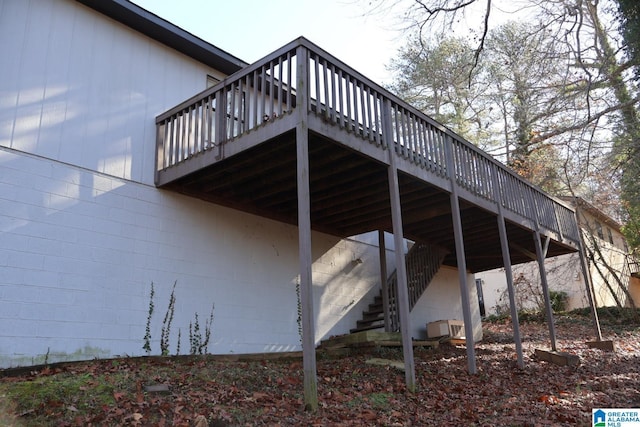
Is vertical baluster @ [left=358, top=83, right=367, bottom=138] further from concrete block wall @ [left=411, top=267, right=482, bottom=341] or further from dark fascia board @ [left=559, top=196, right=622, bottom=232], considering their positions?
dark fascia board @ [left=559, top=196, right=622, bottom=232]

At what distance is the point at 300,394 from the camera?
20.5 ft

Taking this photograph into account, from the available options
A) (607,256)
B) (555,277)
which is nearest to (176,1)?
(555,277)

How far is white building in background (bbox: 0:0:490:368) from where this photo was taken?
23.6 feet

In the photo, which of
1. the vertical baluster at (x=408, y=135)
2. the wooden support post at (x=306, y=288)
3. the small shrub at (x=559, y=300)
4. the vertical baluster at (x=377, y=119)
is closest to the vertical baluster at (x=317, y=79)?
the wooden support post at (x=306, y=288)

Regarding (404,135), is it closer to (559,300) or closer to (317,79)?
(317,79)

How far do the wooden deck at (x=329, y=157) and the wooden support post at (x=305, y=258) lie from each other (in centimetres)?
4

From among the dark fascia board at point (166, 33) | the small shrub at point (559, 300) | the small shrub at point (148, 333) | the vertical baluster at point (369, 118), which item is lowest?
the small shrub at point (148, 333)

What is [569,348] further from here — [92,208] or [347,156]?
[92,208]

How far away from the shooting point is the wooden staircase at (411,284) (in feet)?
40.7

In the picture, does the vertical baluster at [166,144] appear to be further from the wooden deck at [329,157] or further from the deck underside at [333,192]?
the deck underside at [333,192]

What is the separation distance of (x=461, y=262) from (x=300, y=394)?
4529mm

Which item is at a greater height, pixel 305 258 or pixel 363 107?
pixel 363 107

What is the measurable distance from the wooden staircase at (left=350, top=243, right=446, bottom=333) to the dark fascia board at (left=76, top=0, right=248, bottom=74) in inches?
253

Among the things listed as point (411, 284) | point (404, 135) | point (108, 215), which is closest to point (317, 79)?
point (404, 135)
